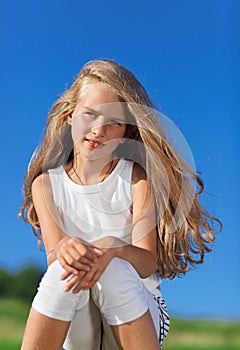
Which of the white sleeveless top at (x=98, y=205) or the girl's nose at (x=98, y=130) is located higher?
the girl's nose at (x=98, y=130)

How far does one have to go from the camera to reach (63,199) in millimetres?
1365

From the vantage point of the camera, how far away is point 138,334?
3.33 feet

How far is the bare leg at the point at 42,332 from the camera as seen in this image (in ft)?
3.31

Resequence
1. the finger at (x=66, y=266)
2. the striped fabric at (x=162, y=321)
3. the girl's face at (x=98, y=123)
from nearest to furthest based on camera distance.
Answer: the finger at (x=66, y=266)
the striped fabric at (x=162, y=321)
the girl's face at (x=98, y=123)

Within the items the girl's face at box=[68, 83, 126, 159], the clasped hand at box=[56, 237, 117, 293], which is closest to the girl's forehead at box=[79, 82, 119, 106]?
the girl's face at box=[68, 83, 126, 159]

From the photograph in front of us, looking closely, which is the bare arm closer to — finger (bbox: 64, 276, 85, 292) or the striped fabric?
finger (bbox: 64, 276, 85, 292)

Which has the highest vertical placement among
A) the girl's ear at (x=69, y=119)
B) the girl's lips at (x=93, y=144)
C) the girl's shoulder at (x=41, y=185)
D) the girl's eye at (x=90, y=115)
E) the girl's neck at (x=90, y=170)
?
the girl's ear at (x=69, y=119)

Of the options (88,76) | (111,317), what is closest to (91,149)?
(88,76)

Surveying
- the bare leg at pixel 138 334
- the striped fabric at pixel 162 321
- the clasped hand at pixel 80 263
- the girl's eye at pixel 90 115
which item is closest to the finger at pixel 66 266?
the clasped hand at pixel 80 263

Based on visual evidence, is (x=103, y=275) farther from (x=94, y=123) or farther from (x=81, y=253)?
(x=94, y=123)

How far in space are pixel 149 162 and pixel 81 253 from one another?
422 mm

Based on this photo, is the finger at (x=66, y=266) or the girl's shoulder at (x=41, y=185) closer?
the finger at (x=66, y=266)

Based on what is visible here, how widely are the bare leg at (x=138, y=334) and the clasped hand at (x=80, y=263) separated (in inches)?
3.5

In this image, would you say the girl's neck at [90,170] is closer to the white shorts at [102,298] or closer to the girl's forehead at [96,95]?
the girl's forehead at [96,95]
